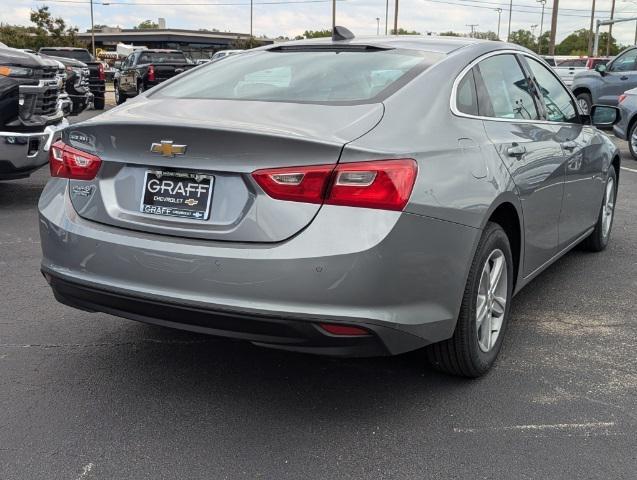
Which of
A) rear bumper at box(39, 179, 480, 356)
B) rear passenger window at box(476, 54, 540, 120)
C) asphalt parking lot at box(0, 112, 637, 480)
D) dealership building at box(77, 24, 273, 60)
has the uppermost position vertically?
rear passenger window at box(476, 54, 540, 120)

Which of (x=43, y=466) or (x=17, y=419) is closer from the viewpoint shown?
(x=43, y=466)

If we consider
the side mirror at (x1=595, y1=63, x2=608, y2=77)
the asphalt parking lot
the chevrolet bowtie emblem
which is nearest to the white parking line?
the asphalt parking lot

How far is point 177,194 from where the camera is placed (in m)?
2.94

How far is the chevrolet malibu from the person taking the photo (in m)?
2.73

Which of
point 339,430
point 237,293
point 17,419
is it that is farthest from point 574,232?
point 17,419

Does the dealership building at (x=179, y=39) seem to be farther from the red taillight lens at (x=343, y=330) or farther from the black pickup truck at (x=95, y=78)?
the red taillight lens at (x=343, y=330)

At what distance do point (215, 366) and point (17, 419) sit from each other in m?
0.96

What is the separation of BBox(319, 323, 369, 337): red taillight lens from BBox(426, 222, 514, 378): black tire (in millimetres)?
663

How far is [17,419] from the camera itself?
3111mm

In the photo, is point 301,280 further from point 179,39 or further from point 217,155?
point 179,39

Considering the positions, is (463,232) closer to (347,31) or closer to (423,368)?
(423,368)

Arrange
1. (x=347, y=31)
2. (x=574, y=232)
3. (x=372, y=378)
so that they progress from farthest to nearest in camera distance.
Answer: (x=574, y=232)
(x=347, y=31)
(x=372, y=378)

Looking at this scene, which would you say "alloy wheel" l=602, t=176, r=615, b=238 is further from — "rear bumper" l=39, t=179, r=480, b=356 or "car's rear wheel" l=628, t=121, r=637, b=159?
"car's rear wheel" l=628, t=121, r=637, b=159

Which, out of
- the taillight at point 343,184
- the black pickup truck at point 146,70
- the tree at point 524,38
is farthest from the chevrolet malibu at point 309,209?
the tree at point 524,38
